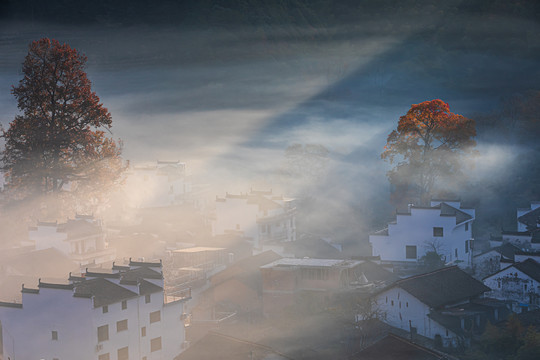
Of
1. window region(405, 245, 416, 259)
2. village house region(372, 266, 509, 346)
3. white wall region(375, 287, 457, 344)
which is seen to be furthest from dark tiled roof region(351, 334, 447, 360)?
window region(405, 245, 416, 259)

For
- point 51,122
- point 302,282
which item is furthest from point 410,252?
point 51,122

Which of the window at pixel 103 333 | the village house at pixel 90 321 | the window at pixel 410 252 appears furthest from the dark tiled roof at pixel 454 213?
the window at pixel 103 333

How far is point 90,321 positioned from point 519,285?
15.1 metres

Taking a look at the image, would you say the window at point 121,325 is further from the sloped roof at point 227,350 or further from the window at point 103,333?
the sloped roof at point 227,350

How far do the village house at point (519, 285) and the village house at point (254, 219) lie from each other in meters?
15.4

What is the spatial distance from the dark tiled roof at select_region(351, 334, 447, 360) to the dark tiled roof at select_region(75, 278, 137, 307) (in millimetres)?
6960

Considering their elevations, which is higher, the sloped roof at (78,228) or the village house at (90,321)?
the sloped roof at (78,228)

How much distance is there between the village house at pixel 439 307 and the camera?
1978cm

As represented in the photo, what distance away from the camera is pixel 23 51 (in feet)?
93.4

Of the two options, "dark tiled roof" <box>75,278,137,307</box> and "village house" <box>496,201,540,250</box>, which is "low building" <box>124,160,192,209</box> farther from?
"dark tiled roof" <box>75,278,137,307</box>

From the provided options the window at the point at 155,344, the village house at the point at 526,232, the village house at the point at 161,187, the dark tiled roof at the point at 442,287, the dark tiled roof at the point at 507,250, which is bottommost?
the window at the point at 155,344

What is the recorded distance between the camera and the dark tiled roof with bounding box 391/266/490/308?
2077 cm

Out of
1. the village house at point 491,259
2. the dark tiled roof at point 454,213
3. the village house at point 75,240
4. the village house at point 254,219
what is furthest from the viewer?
the village house at point 254,219

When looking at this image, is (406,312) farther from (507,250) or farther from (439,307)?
(507,250)
